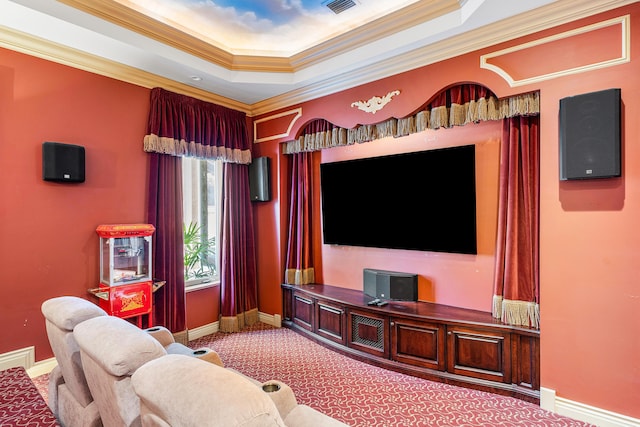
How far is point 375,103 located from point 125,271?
3019 millimetres

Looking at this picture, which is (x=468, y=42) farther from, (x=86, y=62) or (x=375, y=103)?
(x=86, y=62)

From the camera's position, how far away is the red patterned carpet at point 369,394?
97.6 inches

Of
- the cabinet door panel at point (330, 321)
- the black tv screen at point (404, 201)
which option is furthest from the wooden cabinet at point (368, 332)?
the black tv screen at point (404, 201)

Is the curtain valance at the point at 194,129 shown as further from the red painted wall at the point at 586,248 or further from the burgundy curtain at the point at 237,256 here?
the red painted wall at the point at 586,248

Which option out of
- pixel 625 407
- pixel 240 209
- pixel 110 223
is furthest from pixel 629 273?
pixel 110 223

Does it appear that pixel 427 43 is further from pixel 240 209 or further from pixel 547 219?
pixel 240 209

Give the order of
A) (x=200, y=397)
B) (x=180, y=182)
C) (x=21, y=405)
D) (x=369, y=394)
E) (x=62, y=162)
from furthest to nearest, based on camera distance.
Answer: (x=180, y=182) → (x=62, y=162) → (x=369, y=394) → (x=21, y=405) → (x=200, y=397)

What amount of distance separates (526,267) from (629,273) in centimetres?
65

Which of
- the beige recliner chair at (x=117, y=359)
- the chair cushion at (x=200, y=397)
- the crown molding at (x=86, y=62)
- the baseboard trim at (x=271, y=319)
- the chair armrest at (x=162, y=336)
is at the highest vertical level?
the crown molding at (x=86, y=62)

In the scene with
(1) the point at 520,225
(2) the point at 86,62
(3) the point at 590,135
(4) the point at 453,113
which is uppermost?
(2) the point at 86,62

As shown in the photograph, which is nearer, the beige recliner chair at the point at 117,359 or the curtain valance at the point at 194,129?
the beige recliner chair at the point at 117,359

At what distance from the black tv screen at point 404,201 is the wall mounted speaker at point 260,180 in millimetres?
771

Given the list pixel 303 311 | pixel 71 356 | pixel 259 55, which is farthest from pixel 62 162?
pixel 303 311

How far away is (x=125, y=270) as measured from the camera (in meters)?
3.32
